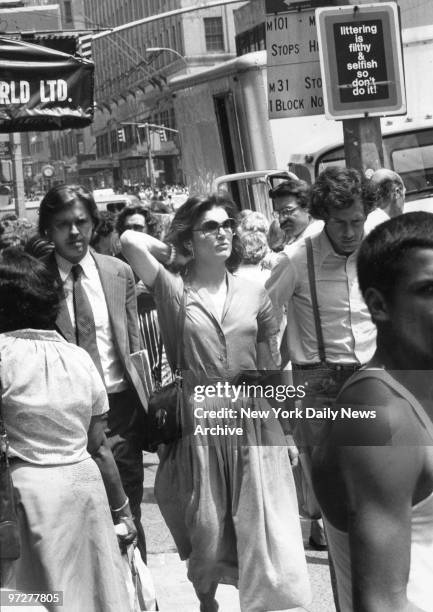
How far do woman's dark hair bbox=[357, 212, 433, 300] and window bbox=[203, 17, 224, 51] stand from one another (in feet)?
175

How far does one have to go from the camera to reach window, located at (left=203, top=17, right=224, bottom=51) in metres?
55.2

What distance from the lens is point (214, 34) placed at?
57.0 m

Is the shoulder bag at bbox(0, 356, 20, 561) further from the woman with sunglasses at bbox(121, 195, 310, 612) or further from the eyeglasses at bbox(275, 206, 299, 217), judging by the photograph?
the eyeglasses at bbox(275, 206, 299, 217)

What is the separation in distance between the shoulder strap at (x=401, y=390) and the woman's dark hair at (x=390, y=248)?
0.48 ft

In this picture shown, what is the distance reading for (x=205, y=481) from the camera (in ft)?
15.9

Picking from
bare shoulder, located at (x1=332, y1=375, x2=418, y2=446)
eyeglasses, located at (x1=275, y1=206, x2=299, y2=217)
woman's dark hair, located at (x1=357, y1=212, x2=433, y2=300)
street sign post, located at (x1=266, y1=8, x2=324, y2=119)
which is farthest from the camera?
eyeglasses, located at (x1=275, y1=206, x2=299, y2=217)

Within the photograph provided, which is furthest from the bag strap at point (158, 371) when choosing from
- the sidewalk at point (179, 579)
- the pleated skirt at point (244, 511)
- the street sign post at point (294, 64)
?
the street sign post at point (294, 64)

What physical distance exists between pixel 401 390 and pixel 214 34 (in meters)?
56.5

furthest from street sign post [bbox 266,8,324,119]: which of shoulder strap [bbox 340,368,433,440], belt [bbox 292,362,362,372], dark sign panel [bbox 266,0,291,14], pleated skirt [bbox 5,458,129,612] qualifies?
shoulder strap [bbox 340,368,433,440]

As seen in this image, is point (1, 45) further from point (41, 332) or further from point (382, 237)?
point (382, 237)

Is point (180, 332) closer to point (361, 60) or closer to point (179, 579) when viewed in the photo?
point (179, 579)

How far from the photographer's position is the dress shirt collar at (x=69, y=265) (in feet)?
16.9

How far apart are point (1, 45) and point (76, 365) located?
4.31 meters

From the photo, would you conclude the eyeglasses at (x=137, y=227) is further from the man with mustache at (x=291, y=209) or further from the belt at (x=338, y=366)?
the belt at (x=338, y=366)
